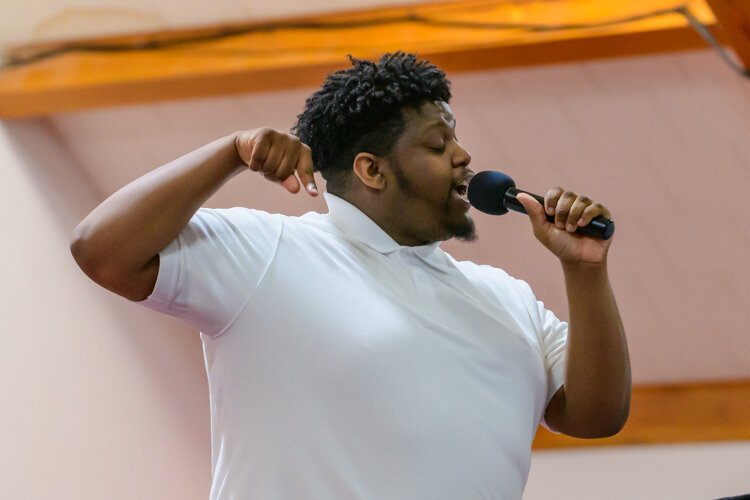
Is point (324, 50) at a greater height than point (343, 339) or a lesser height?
lesser

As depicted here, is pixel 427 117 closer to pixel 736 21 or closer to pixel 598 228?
pixel 598 228

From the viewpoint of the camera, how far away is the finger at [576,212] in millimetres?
1418

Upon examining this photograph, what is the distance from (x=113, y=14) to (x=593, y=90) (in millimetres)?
1451

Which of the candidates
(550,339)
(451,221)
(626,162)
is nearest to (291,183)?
(451,221)

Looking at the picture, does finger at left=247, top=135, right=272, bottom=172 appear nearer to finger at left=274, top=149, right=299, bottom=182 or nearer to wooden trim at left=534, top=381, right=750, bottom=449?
finger at left=274, top=149, right=299, bottom=182

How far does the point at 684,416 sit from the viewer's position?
3.93 metres

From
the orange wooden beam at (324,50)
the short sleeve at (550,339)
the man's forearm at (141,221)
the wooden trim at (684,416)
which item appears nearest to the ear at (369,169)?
the short sleeve at (550,339)

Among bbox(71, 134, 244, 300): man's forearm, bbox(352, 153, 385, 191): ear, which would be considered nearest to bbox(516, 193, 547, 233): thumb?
bbox(352, 153, 385, 191): ear

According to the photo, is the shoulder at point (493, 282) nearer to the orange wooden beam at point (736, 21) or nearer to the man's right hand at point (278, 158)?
the man's right hand at point (278, 158)

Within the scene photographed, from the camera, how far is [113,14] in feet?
11.5

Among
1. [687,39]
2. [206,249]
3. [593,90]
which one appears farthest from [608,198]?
[206,249]

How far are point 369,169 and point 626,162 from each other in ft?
6.28

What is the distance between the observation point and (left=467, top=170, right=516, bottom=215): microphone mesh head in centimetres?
154

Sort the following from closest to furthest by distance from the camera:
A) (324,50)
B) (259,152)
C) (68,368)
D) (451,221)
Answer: (259,152) < (451,221) < (324,50) < (68,368)
